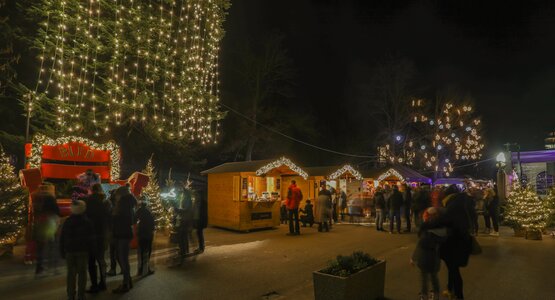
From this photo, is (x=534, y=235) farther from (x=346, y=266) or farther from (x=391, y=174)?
(x=346, y=266)

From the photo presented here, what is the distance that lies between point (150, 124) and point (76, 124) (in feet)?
8.99

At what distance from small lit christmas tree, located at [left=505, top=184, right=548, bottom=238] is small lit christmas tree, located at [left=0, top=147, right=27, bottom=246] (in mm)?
14531

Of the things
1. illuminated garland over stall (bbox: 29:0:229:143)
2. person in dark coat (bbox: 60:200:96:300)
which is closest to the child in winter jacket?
person in dark coat (bbox: 60:200:96:300)

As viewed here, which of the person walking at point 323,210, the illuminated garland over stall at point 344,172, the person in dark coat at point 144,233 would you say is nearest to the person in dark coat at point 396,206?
the person walking at point 323,210

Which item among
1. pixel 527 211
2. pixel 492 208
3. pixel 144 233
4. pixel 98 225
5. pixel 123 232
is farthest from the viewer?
pixel 492 208

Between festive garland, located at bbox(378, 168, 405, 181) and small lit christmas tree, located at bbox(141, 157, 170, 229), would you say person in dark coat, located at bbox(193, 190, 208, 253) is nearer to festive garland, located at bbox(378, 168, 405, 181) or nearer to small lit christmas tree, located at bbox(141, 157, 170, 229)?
small lit christmas tree, located at bbox(141, 157, 170, 229)

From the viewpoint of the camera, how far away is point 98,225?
680 cm

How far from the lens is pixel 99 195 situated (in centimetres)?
691

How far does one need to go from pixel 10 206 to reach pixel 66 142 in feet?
10.3

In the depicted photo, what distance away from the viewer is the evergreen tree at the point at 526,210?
12.3 metres

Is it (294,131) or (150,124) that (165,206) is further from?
(294,131)

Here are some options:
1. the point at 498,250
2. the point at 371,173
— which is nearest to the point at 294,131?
the point at 371,173

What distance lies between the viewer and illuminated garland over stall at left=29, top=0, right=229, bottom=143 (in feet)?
40.5

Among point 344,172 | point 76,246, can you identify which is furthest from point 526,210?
point 76,246
